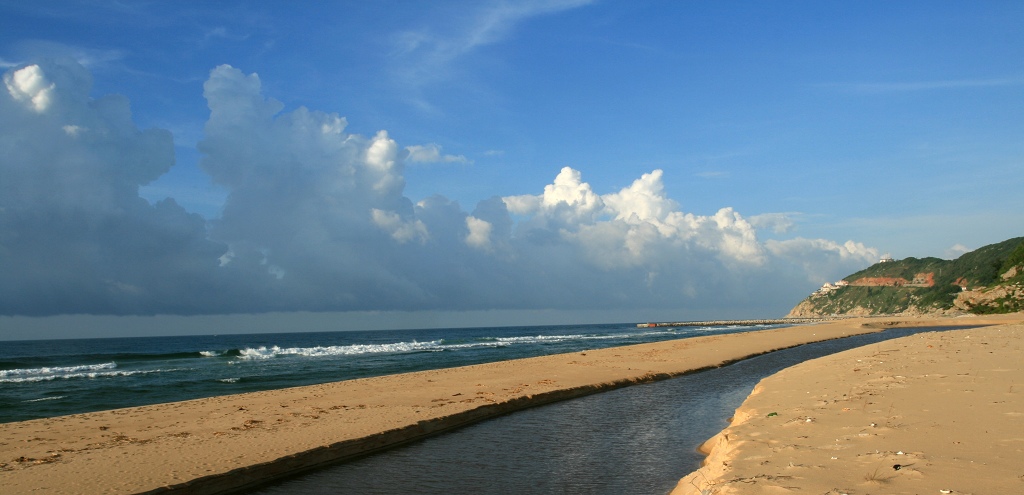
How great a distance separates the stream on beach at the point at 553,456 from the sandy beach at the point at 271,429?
0.67 meters

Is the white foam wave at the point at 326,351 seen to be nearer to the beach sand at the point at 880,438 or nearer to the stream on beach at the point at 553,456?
the stream on beach at the point at 553,456

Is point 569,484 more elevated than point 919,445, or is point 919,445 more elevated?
point 919,445

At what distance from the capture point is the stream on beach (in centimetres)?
1047

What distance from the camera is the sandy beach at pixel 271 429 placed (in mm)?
10531

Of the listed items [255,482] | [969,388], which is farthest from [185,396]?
[969,388]

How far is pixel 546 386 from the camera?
75.8 ft

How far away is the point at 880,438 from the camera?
32.3 feet

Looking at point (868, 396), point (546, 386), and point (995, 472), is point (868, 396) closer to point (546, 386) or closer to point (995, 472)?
point (995, 472)

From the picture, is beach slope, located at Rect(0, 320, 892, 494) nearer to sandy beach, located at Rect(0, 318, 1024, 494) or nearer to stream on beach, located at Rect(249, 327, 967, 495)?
sandy beach, located at Rect(0, 318, 1024, 494)

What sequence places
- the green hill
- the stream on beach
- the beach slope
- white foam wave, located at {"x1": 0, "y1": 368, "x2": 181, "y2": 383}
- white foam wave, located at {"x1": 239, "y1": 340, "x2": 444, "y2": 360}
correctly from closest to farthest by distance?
the stream on beach < the beach slope < white foam wave, located at {"x1": 0, "y1": 368, "x2": 181, "y2": 383} < white foam wave, located at {"x1": 239, "y1": 340, "x2": 444, "y2": 360} < the green hill

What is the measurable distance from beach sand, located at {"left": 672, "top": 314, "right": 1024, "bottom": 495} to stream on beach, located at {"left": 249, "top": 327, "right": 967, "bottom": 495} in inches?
43.3

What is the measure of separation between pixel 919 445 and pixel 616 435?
263 inches

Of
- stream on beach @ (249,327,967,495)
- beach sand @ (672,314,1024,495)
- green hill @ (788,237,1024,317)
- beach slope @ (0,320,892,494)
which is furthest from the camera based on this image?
green hill @ (788,237,1024,317)

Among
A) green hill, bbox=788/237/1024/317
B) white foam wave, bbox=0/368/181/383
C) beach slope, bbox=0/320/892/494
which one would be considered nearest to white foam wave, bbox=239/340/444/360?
white foam wave, bbox=0/368/181/383
